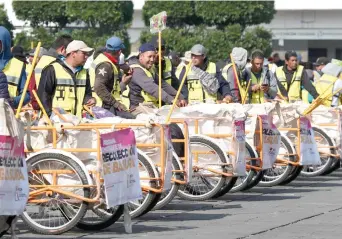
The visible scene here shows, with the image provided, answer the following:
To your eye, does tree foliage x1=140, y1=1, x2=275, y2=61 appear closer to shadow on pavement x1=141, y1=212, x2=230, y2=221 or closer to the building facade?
the building facade

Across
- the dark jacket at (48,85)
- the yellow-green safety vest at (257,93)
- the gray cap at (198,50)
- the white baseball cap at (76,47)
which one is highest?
the white baseball cap at (76,47)

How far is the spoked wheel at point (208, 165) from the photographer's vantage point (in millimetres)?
16562

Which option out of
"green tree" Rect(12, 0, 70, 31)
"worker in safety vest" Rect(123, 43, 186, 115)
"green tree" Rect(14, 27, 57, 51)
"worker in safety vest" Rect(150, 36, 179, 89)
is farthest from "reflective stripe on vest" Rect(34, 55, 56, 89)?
"green tree" Rect(12, 0, 70, 31)

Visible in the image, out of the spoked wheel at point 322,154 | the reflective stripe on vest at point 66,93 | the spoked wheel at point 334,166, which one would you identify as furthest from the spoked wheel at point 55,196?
the spoked wheel at point 334,166

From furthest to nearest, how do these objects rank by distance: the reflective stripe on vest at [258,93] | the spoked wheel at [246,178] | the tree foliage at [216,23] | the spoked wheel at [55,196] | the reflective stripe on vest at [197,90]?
1. the tree foliage at [216,23]
2. the reflective stripe on vest at [258,93]
3. the reflective stripe on vest at [197,90]
4. the spoked wheel at [246,178]
5. the spoked wheel at [55,196]

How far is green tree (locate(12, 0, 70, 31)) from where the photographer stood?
41.2 metres

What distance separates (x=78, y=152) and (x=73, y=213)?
24.4 inches

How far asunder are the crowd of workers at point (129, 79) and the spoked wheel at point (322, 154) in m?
1.06

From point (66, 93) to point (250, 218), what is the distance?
2308mm

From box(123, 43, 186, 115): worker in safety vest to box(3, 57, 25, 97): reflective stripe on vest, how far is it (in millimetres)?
2907

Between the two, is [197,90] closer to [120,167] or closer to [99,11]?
[120,167]

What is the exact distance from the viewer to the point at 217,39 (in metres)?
44.3

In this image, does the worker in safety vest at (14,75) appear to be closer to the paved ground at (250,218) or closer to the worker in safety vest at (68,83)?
the worker in safety vest at (68,83)

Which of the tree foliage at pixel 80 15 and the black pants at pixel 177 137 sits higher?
the tree foliage at pixel 80 15
